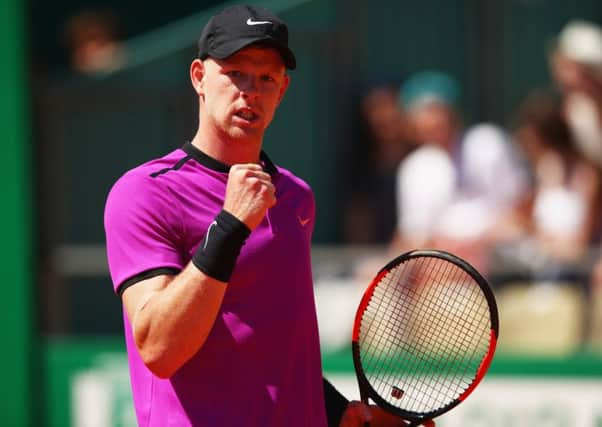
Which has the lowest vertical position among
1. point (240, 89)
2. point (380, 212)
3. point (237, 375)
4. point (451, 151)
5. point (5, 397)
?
point (5, 397)

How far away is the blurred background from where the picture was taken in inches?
282

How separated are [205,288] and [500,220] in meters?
4.70

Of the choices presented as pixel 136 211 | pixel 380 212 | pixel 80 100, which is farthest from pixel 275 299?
pixel 80 100

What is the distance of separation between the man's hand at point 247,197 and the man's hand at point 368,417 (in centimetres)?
71

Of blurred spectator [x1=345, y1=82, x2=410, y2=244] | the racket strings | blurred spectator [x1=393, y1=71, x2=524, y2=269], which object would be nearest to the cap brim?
the racket strings

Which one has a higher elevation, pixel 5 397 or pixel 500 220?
pixel 500 220

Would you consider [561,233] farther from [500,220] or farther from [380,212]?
[380,212]

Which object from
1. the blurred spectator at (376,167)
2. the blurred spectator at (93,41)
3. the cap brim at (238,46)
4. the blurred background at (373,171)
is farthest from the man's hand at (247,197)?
the blurred spectator at (93,41)

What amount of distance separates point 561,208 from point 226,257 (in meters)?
4.62

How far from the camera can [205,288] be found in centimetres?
278

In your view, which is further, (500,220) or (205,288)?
(500,220)

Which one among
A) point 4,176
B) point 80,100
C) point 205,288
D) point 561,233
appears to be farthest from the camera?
point 80,100

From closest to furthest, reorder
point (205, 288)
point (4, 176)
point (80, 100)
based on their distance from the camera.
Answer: point (205, 288) → point (4, 176) → point (80, 100)

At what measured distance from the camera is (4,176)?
773 cm
